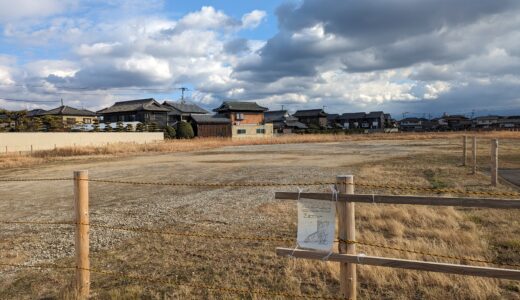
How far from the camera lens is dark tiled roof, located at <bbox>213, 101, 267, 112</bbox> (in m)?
79.8

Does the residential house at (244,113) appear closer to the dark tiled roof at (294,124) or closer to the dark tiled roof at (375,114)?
the dark tiled roof at (294,124)

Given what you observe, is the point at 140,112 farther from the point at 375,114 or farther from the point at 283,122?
the point at 375,114

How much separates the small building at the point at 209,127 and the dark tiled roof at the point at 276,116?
31718 mm

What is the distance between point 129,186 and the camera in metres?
14.2

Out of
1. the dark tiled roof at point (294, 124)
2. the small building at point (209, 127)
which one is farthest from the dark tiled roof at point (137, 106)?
the dark tiled roof at point (294, 124)

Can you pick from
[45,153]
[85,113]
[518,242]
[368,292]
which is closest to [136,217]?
[368,292]

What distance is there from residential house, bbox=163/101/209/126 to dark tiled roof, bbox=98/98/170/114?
2.63 meters

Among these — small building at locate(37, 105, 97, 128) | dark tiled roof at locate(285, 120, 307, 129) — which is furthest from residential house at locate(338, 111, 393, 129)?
small building at locate(37, 105, 97, 128)

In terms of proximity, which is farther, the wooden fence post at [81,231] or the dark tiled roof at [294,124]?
the dark tiled roof at [294,124]

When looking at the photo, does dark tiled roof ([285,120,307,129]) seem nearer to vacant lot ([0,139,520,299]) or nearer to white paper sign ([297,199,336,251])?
vacant lot ([0,139,520,299])

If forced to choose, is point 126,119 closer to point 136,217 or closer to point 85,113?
point 85,113

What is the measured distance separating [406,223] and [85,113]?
7737cm

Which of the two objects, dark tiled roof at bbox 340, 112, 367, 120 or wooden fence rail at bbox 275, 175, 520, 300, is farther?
dark tiled roof at bbox 340, 112, 367, 120

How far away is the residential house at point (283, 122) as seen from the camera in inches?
3575
